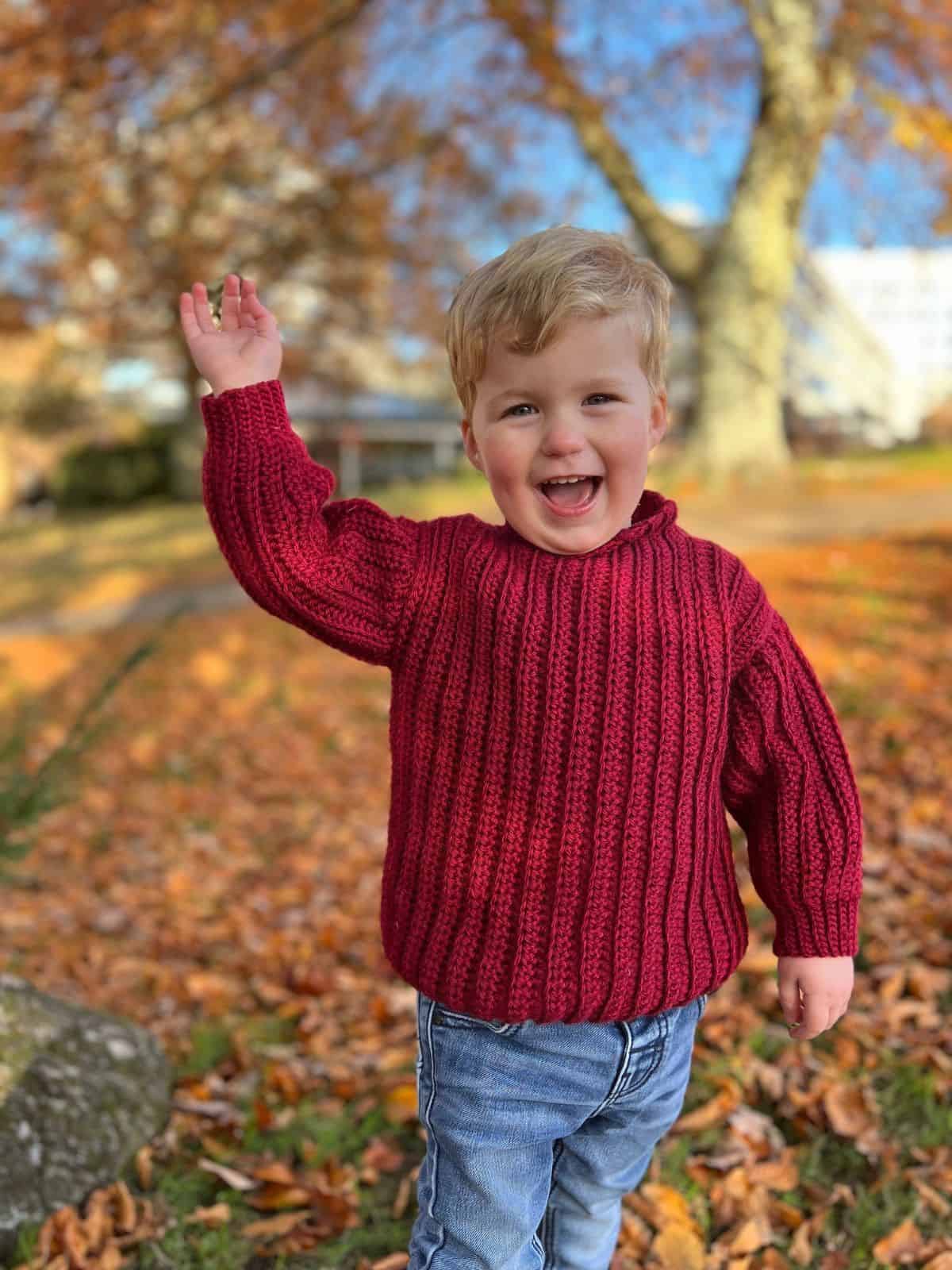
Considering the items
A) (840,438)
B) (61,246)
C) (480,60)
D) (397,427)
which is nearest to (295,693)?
(480,60)

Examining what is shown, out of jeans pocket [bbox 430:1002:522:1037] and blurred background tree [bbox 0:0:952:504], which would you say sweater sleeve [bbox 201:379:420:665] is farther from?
blurred background tree [bbox 0:0:952:504]

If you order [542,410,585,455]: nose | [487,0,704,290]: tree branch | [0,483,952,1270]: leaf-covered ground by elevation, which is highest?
[487,0,704,290]: tree branch

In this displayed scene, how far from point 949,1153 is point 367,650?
1.83 m

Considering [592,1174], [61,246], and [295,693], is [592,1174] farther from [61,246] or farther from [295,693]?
[61,246]

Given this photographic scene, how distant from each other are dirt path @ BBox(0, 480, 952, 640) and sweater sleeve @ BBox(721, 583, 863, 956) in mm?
8236

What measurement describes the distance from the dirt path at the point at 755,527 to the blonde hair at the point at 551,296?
8.30 m

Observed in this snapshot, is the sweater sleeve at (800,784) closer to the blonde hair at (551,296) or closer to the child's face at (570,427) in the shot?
the child's face at (570,427)

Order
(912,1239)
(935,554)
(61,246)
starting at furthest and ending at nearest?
(61,246) → (935,554) → (912,1239)

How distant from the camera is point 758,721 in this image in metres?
1.86

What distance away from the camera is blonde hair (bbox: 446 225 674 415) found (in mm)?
1636

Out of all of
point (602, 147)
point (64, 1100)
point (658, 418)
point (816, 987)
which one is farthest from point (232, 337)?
point (602, 147)

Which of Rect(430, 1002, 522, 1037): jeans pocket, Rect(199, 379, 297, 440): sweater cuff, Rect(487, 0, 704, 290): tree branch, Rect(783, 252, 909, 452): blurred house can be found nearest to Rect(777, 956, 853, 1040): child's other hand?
Rect(430, 1002, 522, 1037): jeans pocket

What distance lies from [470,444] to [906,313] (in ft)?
86.8

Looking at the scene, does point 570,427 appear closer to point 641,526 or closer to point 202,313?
point 641,526
